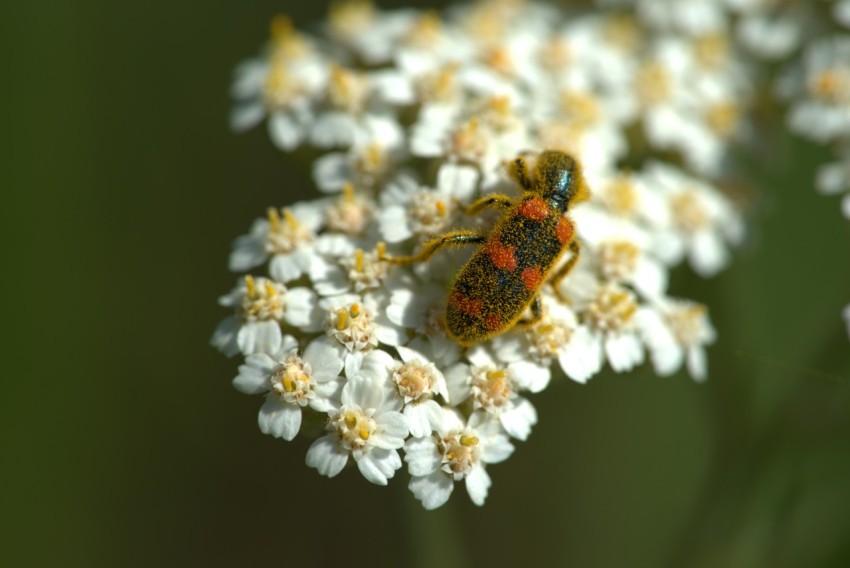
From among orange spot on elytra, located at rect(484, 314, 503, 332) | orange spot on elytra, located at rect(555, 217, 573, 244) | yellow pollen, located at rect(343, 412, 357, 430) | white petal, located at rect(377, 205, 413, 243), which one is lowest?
yellow pollen, located at rect(343, 412, 357, 430)

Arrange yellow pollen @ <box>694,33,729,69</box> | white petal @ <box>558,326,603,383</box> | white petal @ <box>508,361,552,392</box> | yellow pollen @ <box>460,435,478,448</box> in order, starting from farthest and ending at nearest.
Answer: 1. yellow pollen @ <box>694,33,729,69</box>
2. white petal @ <box>558,326,603,383</box>
3. white petal @ <box>508,361,552,392</box>
4. yellow pollen @ <box>460,435,478,448</box>

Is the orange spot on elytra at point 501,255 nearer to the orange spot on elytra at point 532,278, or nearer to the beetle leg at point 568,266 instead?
the orange spot on elytra at point 532,278

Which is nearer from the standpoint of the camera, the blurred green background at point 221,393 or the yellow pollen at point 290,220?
the yellow pollen at point 290,220

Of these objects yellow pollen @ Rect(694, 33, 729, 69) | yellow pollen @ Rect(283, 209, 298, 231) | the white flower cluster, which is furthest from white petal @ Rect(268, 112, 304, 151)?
yellow pollen @ Rect(694, 33, 729, 69)

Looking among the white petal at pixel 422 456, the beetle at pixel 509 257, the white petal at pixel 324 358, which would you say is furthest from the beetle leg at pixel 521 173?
the white petal at pixel 422 456

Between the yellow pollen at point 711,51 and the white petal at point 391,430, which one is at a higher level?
the yellow pollen at point 711,51

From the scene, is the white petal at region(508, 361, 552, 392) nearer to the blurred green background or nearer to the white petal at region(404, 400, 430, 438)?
the white petal at region(404, 400, 430, 438)

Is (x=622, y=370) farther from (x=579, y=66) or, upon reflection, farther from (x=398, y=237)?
(x=579, y=66)

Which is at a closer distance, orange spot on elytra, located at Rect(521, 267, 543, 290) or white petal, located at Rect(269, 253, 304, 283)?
orange spot on elytra, located at Rect(521, 267, 543, 290)
